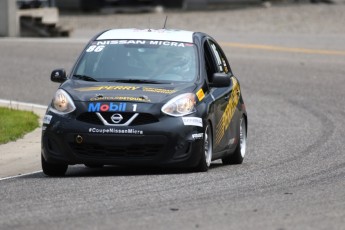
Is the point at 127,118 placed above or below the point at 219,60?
above

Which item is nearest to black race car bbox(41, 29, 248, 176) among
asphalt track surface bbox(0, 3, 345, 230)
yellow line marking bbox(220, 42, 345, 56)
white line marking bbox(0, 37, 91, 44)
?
asphalt track surface bbox(0, 3, 345, 230)

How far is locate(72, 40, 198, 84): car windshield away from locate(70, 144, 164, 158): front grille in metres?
1.04

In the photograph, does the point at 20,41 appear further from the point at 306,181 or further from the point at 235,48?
the point at 306,181

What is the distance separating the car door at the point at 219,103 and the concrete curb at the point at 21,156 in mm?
2171

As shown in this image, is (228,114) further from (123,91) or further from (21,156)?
(21,156)

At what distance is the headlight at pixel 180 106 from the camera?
478 inches

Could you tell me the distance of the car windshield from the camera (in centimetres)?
1301

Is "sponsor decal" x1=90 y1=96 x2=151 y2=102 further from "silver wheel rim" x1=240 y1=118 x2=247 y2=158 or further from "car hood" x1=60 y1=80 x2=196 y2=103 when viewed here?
"silver wheel rim" x1=240 y1=118 x2=247 y2=158

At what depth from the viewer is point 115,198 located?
1020 cm

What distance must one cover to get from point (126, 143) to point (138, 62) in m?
1.47

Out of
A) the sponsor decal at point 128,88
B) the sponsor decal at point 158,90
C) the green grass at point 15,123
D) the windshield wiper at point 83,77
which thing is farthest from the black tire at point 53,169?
the green grass at point 15,123

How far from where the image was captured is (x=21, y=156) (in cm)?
1489

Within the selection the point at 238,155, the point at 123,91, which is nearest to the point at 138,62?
the point at 123,91

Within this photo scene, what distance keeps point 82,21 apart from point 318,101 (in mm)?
20687
